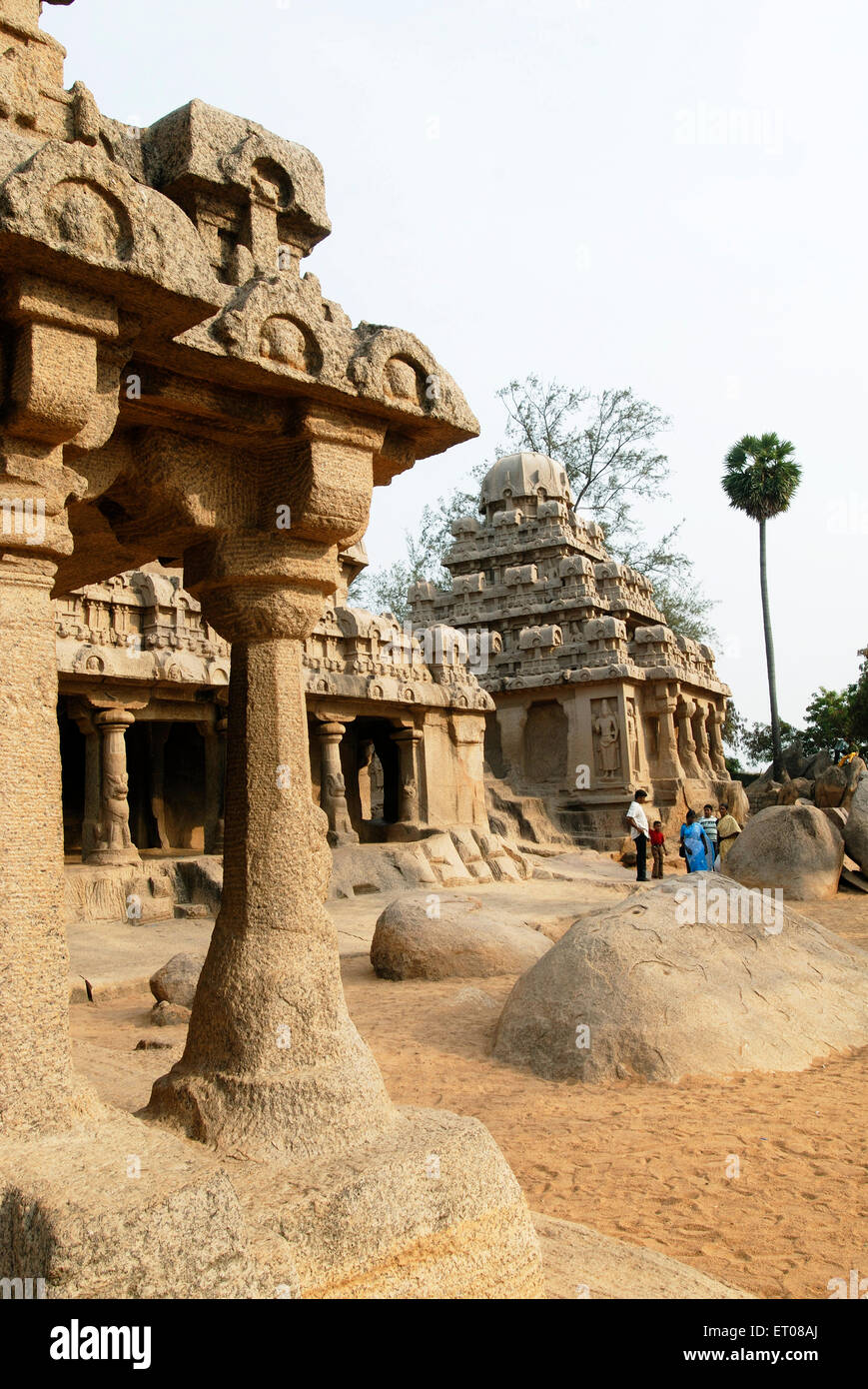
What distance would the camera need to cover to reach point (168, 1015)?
7.27 m

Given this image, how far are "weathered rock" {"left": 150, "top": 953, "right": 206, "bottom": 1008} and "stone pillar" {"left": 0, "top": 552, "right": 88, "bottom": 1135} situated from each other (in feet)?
16.1

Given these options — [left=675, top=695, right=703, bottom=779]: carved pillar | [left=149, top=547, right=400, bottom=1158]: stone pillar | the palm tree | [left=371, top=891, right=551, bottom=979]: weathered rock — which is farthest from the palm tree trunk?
[left=149, top=547, right=400, bottom=1158]: stone pillar

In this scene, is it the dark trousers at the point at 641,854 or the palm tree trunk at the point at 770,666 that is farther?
the palm tree trunk at the point at 770,666

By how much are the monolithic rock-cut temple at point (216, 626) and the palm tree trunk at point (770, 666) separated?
90.0 ft

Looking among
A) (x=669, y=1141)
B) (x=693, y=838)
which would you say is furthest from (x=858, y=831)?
(x=669, y=1141)

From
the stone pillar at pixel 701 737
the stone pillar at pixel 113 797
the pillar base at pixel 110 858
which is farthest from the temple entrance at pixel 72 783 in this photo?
the stone pillar at pixel 701 737

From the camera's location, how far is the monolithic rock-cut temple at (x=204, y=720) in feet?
36.9

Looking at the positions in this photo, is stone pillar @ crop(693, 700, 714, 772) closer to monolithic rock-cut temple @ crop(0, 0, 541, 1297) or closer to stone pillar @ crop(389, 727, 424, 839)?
stone pillar @ crop(389, 727, 424, 839)

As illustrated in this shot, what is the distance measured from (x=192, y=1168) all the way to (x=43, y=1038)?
0.56 m

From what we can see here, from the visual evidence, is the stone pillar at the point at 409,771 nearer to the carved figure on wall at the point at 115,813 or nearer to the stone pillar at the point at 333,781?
the stone pillar at the point at 333,781

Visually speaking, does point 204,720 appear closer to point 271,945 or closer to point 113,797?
point 113,797

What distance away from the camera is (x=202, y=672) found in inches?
466

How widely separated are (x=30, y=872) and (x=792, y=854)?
13.5 meters
